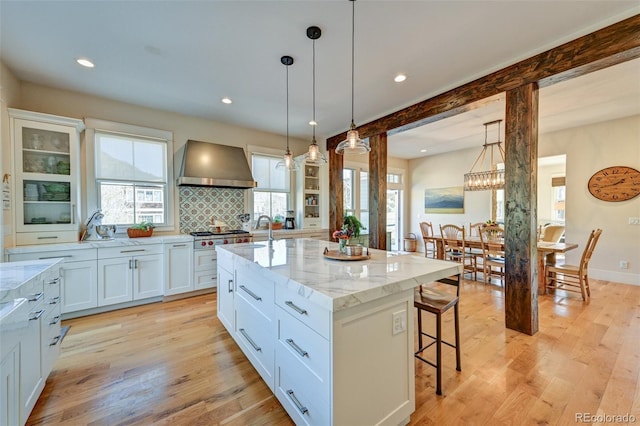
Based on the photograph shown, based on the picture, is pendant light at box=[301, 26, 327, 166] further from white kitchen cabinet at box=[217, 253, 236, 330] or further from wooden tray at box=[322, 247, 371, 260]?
white kitchen cabinet at box=[217, 253, 236, 330]

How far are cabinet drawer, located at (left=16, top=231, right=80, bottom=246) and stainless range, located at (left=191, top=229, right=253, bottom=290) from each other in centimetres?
140

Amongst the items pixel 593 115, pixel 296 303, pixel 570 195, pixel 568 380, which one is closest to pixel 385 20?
pixel 296 303

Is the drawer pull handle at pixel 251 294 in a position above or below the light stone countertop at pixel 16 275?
below

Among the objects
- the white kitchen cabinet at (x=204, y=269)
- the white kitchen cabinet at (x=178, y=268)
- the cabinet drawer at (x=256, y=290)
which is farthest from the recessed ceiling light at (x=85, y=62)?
the cabinet drawer at (x=256, y=290)

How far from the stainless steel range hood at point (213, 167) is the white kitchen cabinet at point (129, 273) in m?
1.13

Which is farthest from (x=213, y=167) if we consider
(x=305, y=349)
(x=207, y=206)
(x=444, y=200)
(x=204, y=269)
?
(x=444, y=200)

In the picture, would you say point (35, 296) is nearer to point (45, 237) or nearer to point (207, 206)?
point (45, 237)

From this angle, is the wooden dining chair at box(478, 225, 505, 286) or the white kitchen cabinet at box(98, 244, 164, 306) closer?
the white kitchen cabinet at box(98, 244, 164, 306)

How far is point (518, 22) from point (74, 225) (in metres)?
5.22

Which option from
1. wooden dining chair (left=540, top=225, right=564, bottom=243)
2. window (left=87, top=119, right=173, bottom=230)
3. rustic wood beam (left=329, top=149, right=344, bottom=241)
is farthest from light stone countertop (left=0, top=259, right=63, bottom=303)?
wooden dining chair (left=540, top=225, right=564, bottom=243)

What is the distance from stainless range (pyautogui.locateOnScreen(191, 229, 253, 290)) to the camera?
153 inches

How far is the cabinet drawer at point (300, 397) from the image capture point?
1.32 m

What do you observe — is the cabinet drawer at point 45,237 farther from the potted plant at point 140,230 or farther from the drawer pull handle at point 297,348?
the drawer pull handle at point 297,348

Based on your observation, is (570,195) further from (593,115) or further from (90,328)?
(90,328)
